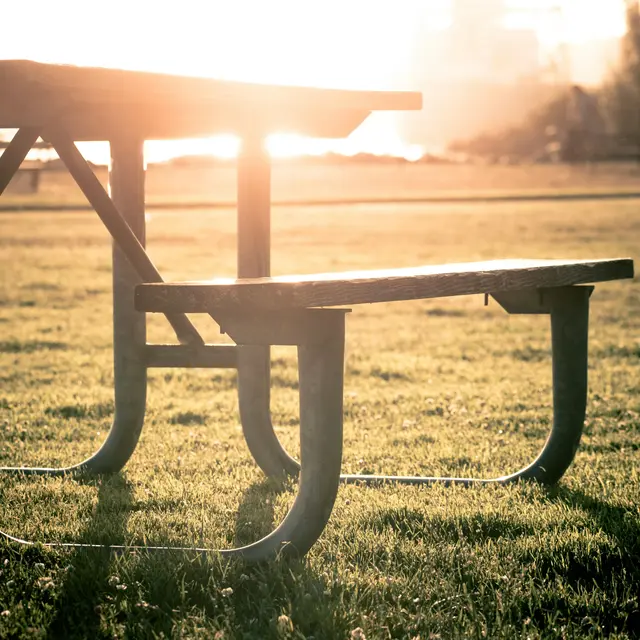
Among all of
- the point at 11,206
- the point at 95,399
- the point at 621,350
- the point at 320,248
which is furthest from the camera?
the point at 11,206

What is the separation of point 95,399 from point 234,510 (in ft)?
7.70

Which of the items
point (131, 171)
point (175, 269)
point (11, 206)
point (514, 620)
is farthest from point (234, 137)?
point (11, 206)

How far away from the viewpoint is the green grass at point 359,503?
245cm

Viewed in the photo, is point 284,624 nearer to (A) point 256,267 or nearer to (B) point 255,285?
(B) point 255,285

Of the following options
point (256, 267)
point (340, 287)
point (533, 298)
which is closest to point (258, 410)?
point (256, 267)

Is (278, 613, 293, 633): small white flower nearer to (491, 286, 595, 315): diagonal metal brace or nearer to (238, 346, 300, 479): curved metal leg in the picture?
(238, 346, 300, 479): curved metal leg

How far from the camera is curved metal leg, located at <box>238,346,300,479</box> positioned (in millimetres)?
3598

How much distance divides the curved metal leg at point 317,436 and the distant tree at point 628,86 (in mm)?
72093

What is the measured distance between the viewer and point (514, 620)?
8.04ft

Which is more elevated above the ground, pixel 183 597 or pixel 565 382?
pixel 565 382

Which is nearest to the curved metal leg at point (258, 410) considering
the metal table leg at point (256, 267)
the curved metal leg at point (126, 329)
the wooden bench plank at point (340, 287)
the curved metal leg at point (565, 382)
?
the metal table leg at point (256, 267)

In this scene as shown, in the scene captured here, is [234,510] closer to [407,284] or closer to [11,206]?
[407,284]

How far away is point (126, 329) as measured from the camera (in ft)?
12.1

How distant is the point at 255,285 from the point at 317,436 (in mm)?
450
